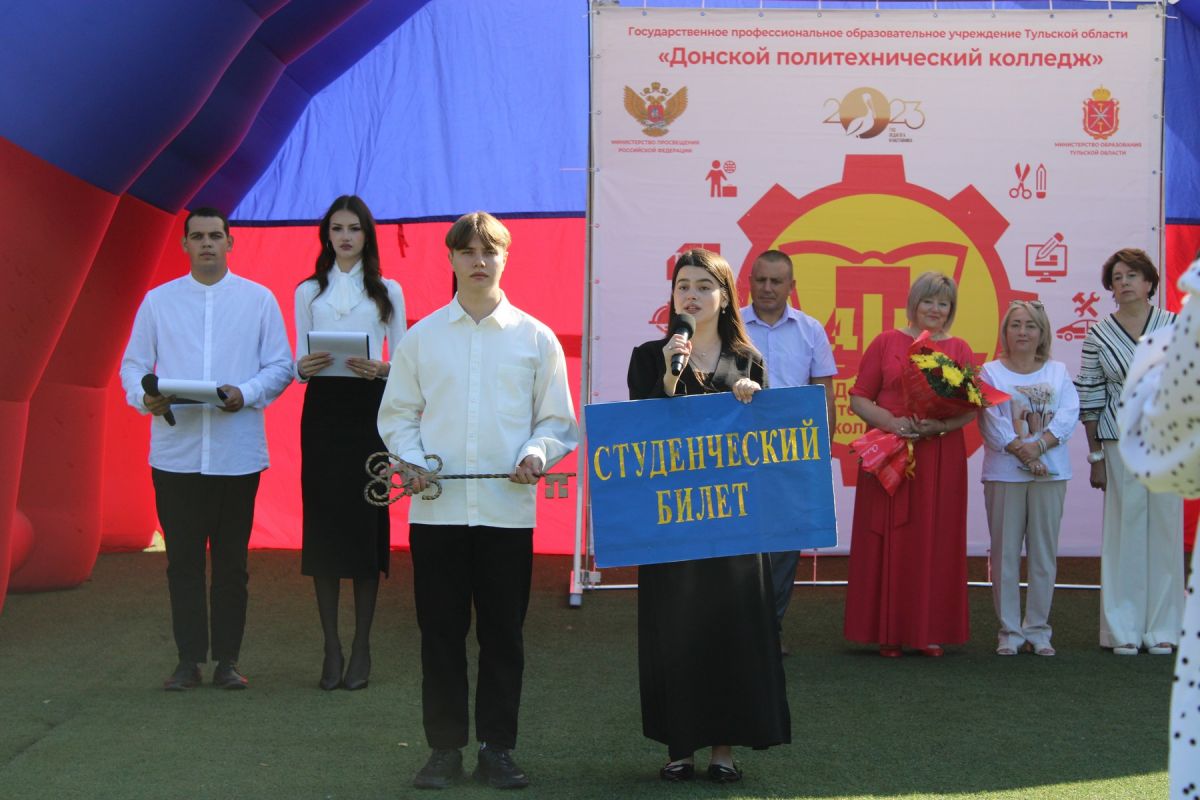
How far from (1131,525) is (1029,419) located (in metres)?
0.69

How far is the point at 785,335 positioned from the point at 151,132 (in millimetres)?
3025

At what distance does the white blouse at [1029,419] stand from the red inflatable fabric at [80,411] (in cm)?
470

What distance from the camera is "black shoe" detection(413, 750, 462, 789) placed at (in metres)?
4.15

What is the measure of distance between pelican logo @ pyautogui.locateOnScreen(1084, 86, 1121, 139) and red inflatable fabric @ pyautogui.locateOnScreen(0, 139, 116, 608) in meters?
5.06

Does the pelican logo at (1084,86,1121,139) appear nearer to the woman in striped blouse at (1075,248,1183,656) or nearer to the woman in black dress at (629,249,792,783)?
the woman in striped blouse at (1075,248,1183,656)

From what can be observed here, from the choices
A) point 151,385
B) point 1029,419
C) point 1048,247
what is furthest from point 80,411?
point 1048,247

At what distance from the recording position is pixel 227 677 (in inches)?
216

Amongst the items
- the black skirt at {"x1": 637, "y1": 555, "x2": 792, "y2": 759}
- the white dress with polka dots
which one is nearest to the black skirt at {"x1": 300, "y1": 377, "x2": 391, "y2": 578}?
the black skirt at {"x1": 637, "y1": 555, "x2": 792, "y2": 759}

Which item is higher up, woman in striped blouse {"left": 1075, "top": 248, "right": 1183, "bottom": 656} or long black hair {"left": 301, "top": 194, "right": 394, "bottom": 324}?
long black hair {"left": 301, "top": 194, "right": 394, "bottom": 324}

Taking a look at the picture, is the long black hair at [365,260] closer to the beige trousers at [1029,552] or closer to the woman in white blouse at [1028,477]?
the woman in white blouse at [1028,477]

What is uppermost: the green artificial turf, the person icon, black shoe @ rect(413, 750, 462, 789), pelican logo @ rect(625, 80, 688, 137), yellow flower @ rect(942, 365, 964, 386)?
pelican logo @ rect(625, 80, 688, 137)

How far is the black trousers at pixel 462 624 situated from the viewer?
4137 mm

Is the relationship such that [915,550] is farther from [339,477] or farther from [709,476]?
[339,477]

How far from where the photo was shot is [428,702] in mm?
4148
